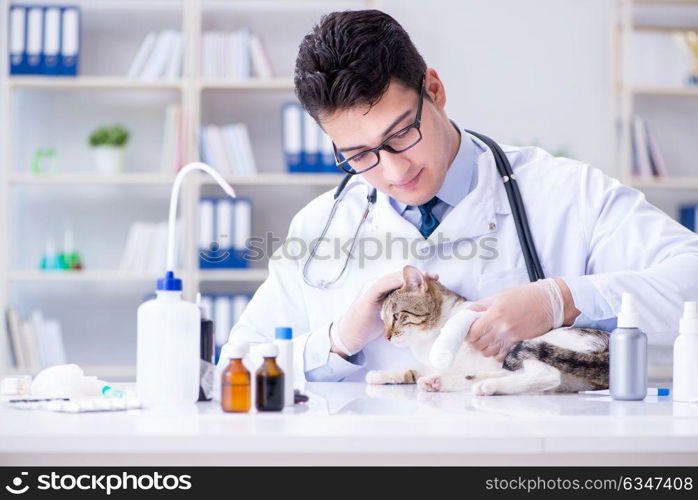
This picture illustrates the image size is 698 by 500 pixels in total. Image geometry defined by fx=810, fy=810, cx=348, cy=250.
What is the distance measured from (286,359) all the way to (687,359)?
57 cm

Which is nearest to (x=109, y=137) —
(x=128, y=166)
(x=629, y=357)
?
(x=128, y=166)

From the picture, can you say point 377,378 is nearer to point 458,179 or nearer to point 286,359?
point 286,359

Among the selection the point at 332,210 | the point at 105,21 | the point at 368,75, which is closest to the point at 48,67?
the point at 105,21

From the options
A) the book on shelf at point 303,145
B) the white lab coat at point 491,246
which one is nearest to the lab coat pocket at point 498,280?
the white lab coat at point 491,246

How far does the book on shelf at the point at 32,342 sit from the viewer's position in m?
3.34

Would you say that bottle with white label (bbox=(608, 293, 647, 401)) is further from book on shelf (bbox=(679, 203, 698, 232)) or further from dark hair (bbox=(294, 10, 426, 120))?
book on shelf (bbox=(679, 203, 698, 232))

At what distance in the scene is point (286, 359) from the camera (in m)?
1.06

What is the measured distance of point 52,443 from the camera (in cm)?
78

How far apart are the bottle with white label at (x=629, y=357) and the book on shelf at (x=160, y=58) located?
8.70 feet

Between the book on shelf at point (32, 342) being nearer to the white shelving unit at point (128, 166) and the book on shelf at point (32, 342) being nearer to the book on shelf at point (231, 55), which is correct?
the white shelving unit at point (128, 166)

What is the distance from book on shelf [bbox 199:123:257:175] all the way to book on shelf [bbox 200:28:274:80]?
23 cm
